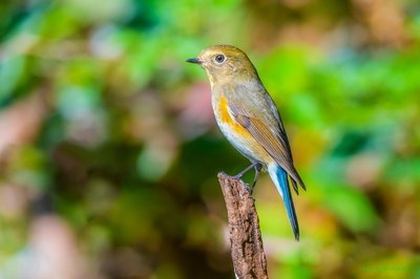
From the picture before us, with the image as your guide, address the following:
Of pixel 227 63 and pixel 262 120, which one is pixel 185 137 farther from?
pixel 262 120

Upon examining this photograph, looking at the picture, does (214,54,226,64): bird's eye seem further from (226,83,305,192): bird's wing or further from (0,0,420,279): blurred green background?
(0,0,420,279): blurred green background

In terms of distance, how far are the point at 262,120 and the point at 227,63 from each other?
0.37 meters

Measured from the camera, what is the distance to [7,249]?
8375mm

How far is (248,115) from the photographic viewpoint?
17.9ft

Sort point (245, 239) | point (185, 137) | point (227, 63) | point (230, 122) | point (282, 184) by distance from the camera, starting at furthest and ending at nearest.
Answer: point (185, 137)
point (227, 63)
point (230, 122)
point (282, 184)
point (245, 239)

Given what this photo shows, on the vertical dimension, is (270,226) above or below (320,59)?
below

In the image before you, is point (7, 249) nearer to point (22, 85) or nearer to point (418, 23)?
point (22, 85)

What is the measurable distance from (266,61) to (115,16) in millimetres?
1087

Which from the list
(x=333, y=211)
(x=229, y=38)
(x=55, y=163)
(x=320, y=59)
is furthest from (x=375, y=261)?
(x=55, y=163)

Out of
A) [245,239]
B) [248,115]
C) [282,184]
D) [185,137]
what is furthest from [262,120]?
[185,137]

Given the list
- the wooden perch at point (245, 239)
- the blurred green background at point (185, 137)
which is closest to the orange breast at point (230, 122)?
the blurred green background at point (185, 137)

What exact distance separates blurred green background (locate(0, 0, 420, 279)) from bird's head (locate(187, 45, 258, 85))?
0.75 m

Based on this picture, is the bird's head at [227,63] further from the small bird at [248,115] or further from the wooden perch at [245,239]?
the wooden perch at [245,239]

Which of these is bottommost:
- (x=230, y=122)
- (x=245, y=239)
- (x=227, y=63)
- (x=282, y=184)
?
(x=245, y=239)
